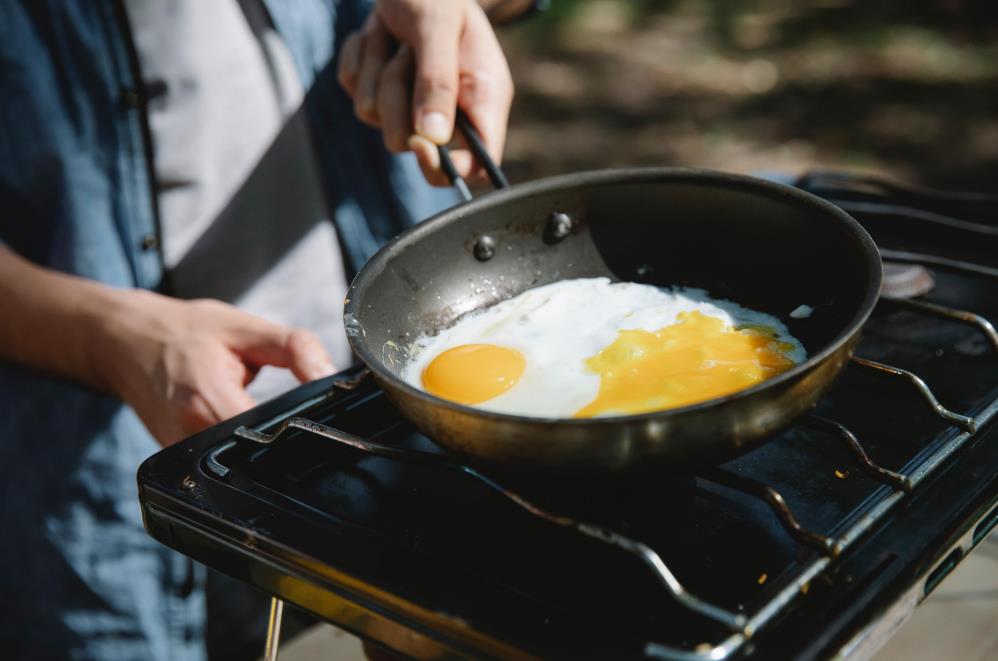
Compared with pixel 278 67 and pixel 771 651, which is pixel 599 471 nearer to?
pixel 771 651

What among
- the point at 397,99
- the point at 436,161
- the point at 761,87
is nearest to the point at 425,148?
the point at 436,161

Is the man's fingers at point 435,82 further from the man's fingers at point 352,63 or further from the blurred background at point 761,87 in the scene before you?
the blurred background at point 761,87

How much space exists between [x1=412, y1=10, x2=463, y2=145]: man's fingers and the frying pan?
0.46ft

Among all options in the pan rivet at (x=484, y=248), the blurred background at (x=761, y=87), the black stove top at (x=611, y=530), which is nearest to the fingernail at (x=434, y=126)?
the pan rivet at (x=484, y=248)

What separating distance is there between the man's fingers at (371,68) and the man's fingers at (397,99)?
0.11 ft

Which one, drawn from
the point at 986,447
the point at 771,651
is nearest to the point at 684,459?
the point at 771,651

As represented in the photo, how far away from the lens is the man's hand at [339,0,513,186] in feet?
5.12

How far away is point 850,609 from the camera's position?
0.88 metres

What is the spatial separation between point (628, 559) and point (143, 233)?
1413 mm

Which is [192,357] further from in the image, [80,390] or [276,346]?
[80,390]

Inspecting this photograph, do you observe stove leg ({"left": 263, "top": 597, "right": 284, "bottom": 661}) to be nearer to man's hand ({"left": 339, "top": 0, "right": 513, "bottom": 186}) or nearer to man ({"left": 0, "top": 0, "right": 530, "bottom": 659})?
man ({"left": 0, "top": 0, "right": 530, "bottom": 659})

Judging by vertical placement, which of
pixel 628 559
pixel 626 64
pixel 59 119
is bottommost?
pixel 626 64

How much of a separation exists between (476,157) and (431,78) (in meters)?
0.16

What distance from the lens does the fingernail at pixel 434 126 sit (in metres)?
1.54
